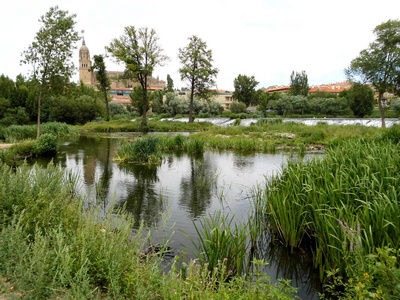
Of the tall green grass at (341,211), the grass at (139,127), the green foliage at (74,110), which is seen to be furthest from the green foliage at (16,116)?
the tall green grass at (341,211)

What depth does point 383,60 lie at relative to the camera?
3347 cm

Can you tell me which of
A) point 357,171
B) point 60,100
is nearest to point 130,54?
point 60,100

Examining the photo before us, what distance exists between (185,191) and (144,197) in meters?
1.33

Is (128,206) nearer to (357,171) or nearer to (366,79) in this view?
(357,171)

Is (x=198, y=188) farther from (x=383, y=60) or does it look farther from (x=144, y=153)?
(x=383, y=60)

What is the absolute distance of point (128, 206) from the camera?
7508 millimetres

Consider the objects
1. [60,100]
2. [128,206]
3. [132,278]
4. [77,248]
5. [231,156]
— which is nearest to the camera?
[132,278]

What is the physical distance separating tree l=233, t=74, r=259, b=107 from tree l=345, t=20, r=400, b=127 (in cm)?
5265

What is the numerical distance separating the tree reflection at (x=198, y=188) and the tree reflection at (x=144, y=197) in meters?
0.75

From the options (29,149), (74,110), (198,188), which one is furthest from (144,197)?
(74,110)

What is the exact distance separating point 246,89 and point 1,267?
87.8 m

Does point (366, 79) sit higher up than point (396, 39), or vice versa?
point (396, 39)

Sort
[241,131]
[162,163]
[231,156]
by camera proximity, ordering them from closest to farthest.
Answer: [162,163]
[231,156]
[241,131]

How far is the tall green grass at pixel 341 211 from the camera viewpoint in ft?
12.8
